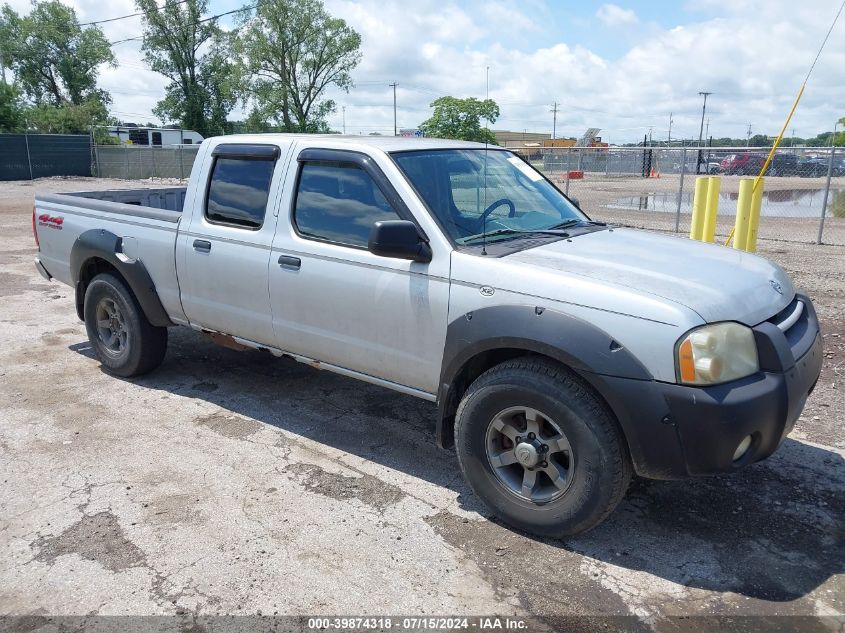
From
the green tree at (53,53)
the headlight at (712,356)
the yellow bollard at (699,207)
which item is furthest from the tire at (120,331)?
the green tree at (53,53)

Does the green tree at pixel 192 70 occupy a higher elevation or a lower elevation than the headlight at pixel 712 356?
higher

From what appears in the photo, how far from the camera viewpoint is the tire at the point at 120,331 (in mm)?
5555

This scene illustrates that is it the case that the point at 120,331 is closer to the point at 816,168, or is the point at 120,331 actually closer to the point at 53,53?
the point at 816,168

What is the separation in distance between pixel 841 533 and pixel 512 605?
1.84 m

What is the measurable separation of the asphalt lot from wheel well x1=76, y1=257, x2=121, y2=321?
0.79 metres

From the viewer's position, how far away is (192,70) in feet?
193

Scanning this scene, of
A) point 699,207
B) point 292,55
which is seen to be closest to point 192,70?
point 292,55

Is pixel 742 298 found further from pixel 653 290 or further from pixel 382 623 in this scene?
pixel 382 623

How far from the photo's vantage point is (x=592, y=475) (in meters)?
3.26

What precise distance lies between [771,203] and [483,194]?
1683 centimetres

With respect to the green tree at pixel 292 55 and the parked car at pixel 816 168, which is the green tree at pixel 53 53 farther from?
the parked car at pixel 816 168

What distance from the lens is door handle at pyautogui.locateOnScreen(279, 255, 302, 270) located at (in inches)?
171

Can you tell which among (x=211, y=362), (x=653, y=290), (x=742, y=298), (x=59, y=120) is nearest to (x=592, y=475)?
(x=653, y=290)

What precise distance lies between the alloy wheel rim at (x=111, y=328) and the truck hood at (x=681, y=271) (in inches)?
144
